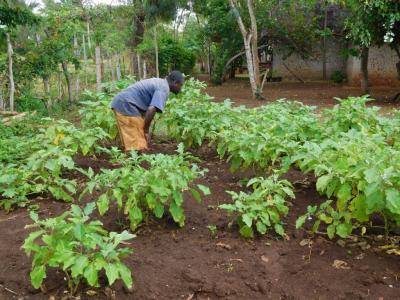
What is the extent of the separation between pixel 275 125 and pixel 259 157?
0.62 meters

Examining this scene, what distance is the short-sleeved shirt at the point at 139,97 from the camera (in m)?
5.30

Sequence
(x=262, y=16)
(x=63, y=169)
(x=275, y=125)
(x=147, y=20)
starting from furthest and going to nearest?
(x=262, y=16) → (x=147, y=20) → (x=63, y=169) → (x=275, y=125)

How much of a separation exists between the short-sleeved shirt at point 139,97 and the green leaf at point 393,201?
292 centimetres

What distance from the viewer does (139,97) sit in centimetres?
540

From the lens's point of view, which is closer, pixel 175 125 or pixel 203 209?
pixel 203 209

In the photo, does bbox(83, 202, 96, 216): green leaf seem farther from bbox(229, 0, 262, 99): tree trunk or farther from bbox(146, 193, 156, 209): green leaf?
bbox(229, 0, 262, 99): tree trunk

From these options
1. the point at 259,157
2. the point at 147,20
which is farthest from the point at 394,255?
the point at 147,20

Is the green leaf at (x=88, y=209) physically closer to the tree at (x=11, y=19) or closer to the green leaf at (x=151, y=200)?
the green leaf at (x=151, y=200)

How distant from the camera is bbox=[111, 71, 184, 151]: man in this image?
5.27m

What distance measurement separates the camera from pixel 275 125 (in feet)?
15.6

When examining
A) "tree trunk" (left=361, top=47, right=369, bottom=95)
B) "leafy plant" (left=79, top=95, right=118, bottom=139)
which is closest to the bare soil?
"leafy plant" (left=79, top=95, right=118, bottom=139)

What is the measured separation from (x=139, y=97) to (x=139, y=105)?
93 millimetres

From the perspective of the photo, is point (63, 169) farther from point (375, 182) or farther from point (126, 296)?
point (375, 182)

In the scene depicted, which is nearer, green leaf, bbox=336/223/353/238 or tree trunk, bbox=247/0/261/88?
green leaf, bbox=336/223/353/238
